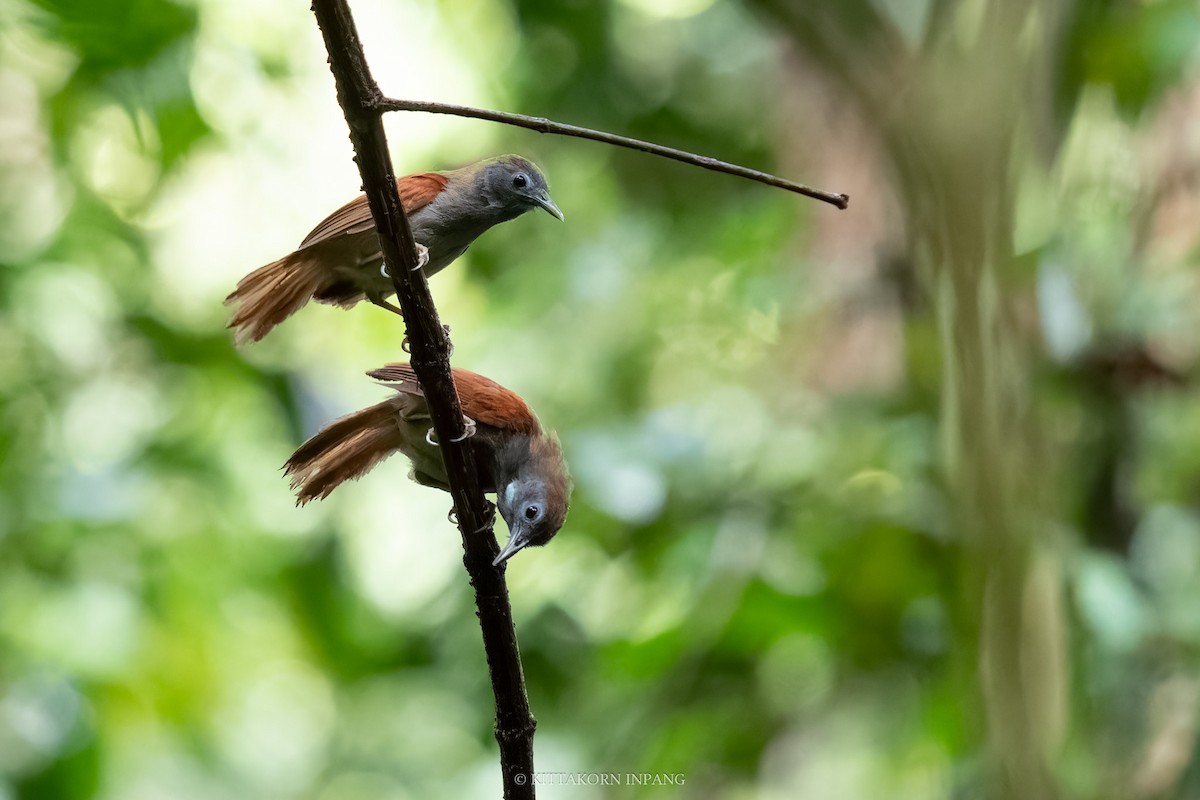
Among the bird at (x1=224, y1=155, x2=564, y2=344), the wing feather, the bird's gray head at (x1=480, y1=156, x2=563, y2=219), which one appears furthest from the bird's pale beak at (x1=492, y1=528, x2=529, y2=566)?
the bird's gray head at (x1=480, y1=156, x2=563, y2=219)

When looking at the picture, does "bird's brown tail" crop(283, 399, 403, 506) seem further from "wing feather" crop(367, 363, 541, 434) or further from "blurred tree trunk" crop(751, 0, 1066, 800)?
"blurred tree trunk" crop(751, 0, 1066, 800)

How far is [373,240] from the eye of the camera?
6.03ft

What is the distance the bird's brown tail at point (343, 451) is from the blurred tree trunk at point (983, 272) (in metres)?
1.41

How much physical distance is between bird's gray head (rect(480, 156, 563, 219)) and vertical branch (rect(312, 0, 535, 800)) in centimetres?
64

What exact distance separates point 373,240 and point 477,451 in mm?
541

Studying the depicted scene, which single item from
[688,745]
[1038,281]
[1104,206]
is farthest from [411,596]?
[1104,206]

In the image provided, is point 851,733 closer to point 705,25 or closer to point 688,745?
point 688,745

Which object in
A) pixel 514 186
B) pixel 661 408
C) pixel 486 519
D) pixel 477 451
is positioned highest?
pixel 661 408

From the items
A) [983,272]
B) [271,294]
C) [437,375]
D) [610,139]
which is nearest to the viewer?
[610,139]

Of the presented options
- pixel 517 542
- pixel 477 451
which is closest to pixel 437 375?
pixel 517 542

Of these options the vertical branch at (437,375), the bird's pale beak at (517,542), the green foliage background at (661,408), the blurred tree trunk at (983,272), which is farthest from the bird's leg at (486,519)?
the blurred tree trunk at (983,272)

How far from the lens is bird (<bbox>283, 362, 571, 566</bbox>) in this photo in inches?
76.5

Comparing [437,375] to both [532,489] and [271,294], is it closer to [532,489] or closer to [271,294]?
[271,294]

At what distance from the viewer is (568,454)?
3404 mm
